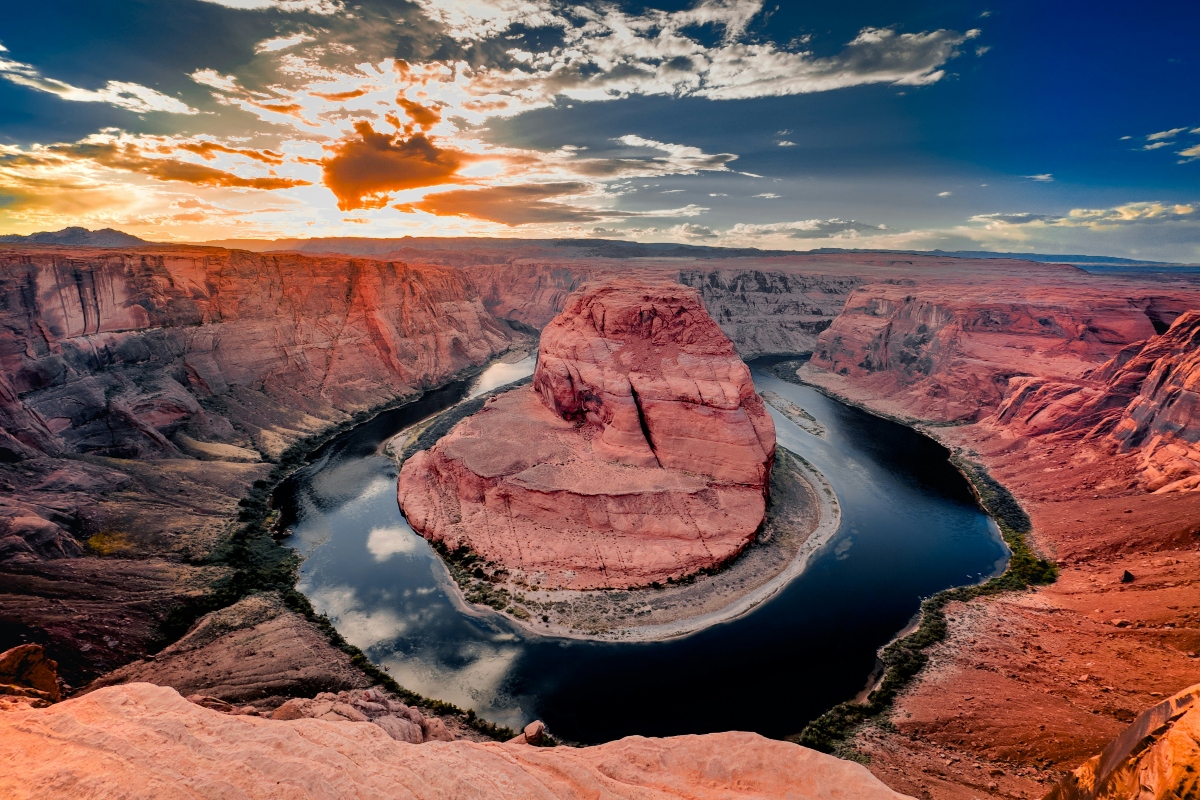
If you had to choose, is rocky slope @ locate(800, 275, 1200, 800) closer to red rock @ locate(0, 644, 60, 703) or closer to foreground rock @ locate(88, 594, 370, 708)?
foreground rock @ locate(88, 594, 370, 708)

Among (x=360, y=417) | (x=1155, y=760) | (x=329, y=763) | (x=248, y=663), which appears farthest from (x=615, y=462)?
(x=360, y=417)

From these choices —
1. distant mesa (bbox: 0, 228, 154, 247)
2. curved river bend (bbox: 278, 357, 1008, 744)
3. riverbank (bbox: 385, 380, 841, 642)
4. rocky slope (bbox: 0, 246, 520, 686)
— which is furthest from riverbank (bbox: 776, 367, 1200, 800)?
distant mesa (bbox: 0, 228, 154, 247)

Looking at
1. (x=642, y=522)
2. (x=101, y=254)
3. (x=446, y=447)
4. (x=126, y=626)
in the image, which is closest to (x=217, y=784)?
(x=126, y=626)

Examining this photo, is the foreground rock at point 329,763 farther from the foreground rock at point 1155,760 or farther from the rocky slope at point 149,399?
the rocky slope at point 149,399

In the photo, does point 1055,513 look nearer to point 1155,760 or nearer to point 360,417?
point 1155,760

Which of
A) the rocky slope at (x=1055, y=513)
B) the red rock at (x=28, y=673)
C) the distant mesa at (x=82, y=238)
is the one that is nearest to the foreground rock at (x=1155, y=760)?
the rocky slope at (x=1055, y=513)

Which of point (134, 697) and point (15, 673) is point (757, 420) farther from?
point (15, 673)

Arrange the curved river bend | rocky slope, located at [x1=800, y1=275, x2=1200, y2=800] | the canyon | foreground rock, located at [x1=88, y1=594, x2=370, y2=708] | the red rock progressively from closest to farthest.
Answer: the red rock, rocky slope, located at [x1=800, y1=275, x2=1200, y2=800], the canyon, foreground rock, located at [x1=88, y1=594, x2=370, y2=708], the curved river bend
